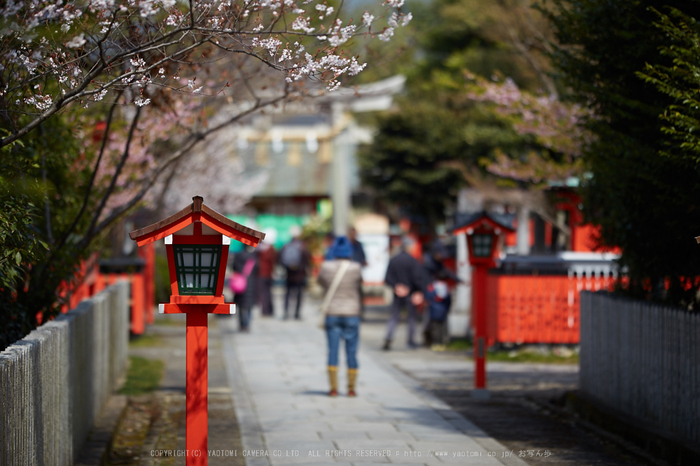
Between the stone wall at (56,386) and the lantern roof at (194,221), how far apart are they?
3.09ft

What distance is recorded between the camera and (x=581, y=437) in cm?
875

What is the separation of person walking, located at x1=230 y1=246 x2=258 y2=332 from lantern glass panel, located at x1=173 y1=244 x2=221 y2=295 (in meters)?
12.1

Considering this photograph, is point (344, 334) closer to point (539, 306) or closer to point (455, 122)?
point (539, 306)

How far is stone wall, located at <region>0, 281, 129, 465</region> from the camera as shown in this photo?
480 cm

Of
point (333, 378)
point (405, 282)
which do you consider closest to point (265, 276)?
point (405, 282)

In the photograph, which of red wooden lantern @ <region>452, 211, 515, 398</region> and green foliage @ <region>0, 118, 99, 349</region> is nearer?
green foliage @ <region>0, 118, 99, 349</region>

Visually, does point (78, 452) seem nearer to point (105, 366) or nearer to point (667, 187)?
point (105, 366)

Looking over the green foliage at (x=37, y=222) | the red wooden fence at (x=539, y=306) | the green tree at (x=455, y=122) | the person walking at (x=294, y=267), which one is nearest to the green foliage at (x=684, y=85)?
the green foliage at (x=37, y=222)

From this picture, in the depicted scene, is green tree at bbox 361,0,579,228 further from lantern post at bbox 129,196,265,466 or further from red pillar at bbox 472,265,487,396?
lantern post at bbox 129,196,265,466

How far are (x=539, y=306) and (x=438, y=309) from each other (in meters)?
1.96

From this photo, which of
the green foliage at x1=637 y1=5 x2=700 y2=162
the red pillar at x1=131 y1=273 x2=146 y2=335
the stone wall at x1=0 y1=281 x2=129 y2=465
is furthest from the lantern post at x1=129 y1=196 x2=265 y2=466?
the red pillar at x1=131 y1=273 x2=146 y2=335

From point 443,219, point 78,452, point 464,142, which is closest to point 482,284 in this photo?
point 78,452

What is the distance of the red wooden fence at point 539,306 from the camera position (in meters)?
14.6

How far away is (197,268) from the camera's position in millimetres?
6098
